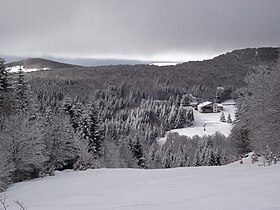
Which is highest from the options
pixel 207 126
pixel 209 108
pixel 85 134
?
pixel 85 134

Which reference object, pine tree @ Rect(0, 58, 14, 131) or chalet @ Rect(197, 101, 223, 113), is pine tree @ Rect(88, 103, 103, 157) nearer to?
pine tree @ Rect(0, 58, 14, 131)

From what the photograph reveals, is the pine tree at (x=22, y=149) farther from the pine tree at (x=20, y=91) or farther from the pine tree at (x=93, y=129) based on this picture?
the pine tree at (x=93, y=129)

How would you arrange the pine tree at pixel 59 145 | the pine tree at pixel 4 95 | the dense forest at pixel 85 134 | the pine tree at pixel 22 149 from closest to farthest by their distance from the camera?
the dense forest at pixel 85 134, the pine tree at pixel 22 149, the pine tree at pixel 4 95, the pine tree at pixel 59 145

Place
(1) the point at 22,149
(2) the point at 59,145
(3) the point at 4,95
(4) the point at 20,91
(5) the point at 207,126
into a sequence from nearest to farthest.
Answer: (1) the point at 22,149 → (3) the point at 4,95 → (2) the point at 59,145 → (4) the point at 20,91 → (5) the point at 207,126

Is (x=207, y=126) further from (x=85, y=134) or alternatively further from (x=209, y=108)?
(x=85, y=134)

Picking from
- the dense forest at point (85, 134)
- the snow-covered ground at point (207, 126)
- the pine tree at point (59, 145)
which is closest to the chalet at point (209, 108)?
the snow-covered ground at point (207, 126)

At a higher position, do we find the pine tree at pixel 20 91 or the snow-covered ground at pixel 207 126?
the pine tree at pixel 20 91

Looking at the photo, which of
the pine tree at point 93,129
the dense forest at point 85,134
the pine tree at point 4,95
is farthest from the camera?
the pine tree at point 93,129

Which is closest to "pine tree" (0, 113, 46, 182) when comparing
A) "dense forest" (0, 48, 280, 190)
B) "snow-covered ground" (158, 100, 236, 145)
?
"dense forest" (0, 48, 280, 190)

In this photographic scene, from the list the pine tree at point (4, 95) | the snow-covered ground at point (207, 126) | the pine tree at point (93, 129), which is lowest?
the snow-covered ground at point (207, 126)

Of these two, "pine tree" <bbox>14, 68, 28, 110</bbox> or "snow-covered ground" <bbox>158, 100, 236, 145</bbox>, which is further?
"snow-covered ground" <bbox>158, 100, 236, 145</bbox>

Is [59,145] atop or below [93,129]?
atop

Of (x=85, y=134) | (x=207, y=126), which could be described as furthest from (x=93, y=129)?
(x=207, y=126)

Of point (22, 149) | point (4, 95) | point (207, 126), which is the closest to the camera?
point (22, 149)
